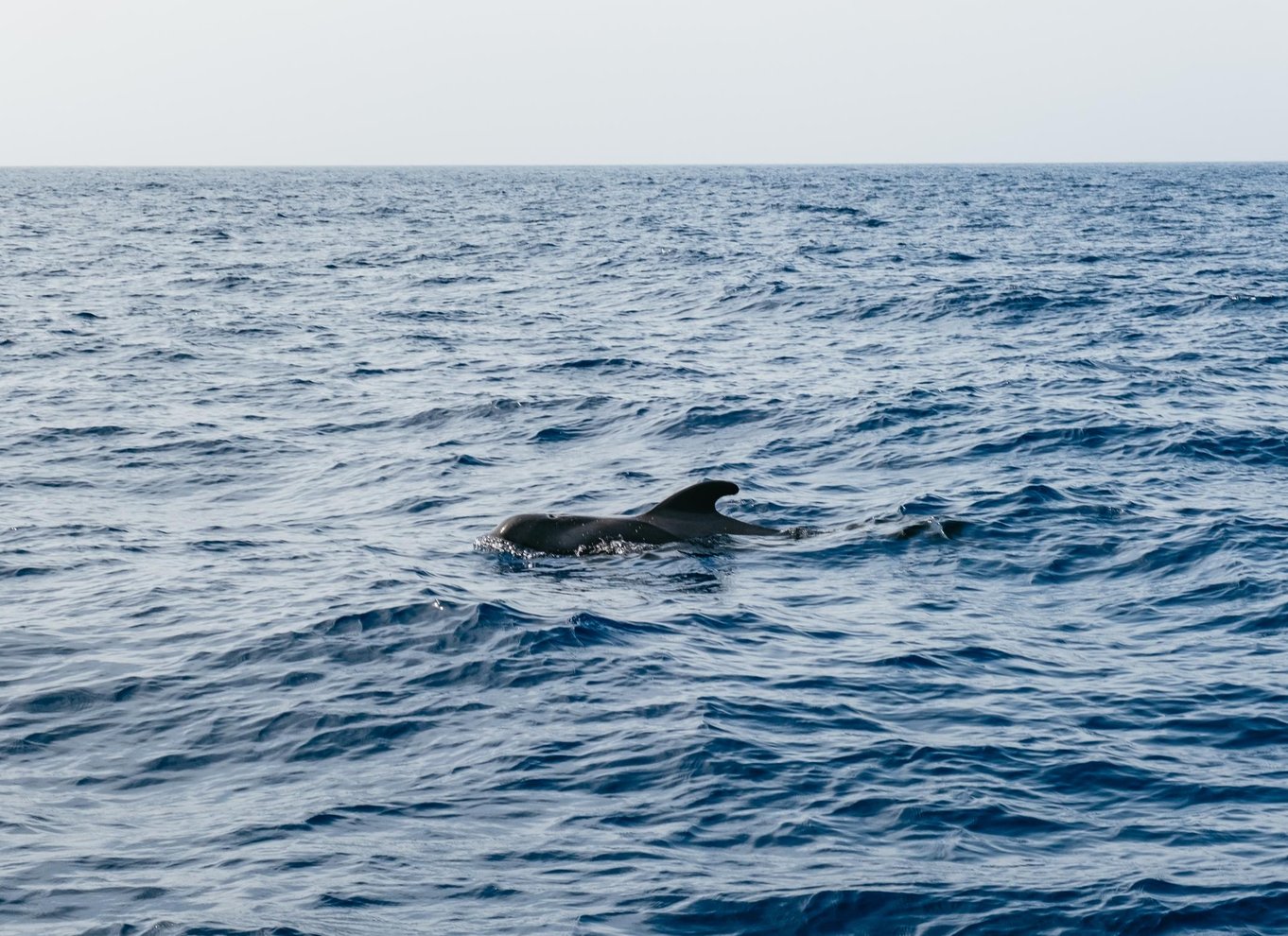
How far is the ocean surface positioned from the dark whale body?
253 mm

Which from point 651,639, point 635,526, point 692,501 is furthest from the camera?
point 692,501

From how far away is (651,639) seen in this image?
1381 cm

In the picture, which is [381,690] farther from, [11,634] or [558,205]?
[558,205]

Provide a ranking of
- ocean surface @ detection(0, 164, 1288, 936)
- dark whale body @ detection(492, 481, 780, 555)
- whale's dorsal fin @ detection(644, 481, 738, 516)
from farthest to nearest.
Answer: whale's dorsal fin @ detection(644, 481, 738, 516)
dark whale body @ detection(492, 481, 780, 555)
ocean surface @ detection(0, 164, 1288, 936)

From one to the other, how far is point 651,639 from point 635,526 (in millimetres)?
3161

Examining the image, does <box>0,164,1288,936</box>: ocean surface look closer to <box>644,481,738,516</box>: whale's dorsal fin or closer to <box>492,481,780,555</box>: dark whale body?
<box>492,481,780,555</box>: dark whale body

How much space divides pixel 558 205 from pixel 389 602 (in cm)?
9474

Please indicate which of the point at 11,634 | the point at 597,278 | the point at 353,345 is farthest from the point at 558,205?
the point at 11,634

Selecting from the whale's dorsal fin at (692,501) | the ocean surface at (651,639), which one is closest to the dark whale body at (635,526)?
the whale's dorsal fin at (692,501)

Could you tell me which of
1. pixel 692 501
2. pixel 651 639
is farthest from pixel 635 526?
pixel 651 639

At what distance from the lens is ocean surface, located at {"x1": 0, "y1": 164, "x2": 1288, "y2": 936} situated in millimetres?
9086

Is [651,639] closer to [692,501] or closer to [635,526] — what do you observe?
[635,526]

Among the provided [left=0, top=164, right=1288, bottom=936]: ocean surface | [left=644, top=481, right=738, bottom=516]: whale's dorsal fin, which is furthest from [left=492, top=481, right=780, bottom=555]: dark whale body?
[left=0, top=164, right=1288, bottom=936]: ocean surface

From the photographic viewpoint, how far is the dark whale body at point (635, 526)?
1669cm
